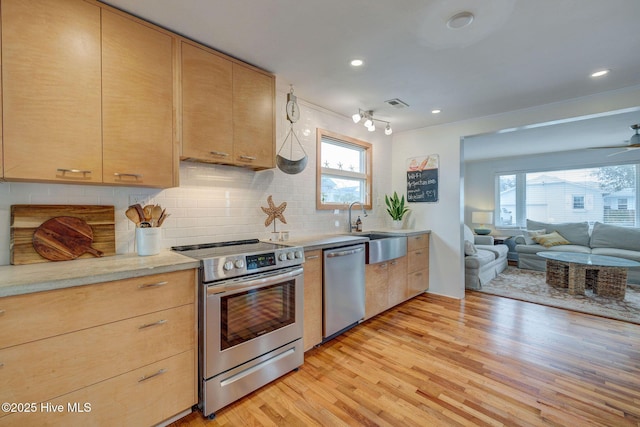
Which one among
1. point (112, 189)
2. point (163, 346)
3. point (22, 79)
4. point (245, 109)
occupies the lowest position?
point (163, 346)

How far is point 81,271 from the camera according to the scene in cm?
137

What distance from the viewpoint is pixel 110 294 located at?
4.49 feet

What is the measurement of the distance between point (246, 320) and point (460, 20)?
2331 millimetres

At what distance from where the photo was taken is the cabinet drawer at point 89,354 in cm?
116

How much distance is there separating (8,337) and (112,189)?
1035mm

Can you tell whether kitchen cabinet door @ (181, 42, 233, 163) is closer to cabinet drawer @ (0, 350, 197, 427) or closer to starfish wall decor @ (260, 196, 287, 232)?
starfish wall decor @ (260, 196, 287, 232)

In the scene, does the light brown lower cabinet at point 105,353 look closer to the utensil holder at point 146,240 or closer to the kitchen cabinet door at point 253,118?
the utensil holder at point 146,240

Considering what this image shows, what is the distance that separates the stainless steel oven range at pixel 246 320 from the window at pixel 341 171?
1.39 metres

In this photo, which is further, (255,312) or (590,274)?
(590,274)

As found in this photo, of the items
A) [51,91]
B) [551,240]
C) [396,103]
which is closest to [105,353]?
[51,91]

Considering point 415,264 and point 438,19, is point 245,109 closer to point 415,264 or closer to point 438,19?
→ point 438,19

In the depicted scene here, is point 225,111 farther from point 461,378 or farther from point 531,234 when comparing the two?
point 531,234

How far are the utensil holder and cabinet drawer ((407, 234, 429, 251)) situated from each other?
280 centimetres

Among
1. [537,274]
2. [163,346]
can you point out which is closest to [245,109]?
[163,346]
